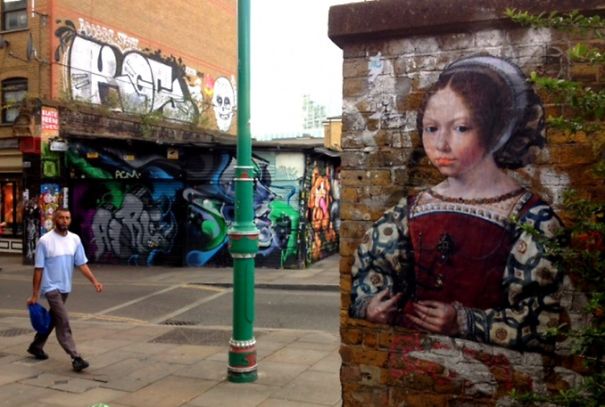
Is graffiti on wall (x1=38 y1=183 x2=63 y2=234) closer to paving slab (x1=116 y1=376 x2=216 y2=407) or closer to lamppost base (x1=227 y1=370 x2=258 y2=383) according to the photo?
paving slab (x1=116 y1=376 x2=216 y2=407)

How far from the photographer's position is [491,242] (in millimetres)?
3529

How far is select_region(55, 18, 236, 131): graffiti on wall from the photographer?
68.8 feet

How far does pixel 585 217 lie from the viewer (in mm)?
2955

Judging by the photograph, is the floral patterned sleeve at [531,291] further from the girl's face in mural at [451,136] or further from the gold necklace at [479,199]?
the girl's face in mural at [451,136]

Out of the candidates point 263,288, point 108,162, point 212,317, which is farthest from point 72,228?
point 212,317

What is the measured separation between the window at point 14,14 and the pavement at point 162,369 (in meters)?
14.4

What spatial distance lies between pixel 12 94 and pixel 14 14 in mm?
2928

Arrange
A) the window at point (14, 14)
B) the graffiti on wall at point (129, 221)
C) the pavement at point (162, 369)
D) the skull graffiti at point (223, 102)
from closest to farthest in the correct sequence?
the pavement at point (162, 369), the graffiti on wall at point (129, 221), the window at point (14, 14), the skull graffiti at point (223, 102)

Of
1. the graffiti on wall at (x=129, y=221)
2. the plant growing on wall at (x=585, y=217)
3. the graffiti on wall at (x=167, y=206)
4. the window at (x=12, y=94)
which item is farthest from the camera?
the window at (x=12, y=94)

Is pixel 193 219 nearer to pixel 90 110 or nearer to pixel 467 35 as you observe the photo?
pixel 90 110

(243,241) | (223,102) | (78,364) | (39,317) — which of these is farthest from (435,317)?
(223,102)

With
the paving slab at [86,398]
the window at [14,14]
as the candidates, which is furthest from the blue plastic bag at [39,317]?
the window at [14,14]

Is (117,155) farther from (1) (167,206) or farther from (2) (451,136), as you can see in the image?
(2) (451,136)

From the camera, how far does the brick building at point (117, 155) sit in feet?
54.7
